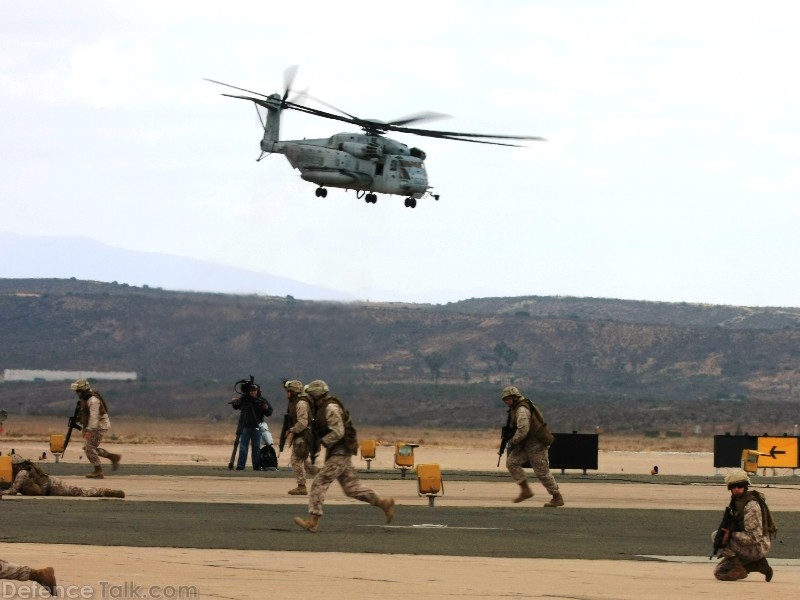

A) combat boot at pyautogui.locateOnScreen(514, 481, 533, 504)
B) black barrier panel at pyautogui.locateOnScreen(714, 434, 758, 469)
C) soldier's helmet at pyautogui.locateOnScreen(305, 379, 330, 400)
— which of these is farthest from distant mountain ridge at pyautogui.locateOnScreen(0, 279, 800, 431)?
soldier's helmet at pyautogui.locateOnScreen(305, 379, 330, 400)

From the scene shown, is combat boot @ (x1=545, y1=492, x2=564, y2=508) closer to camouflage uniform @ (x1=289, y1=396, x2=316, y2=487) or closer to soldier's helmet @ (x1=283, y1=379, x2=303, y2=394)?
camouflage uniform @ (x1=289, y1=396, x2=316, y2=487)

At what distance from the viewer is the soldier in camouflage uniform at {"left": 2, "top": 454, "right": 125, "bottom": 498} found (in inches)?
985

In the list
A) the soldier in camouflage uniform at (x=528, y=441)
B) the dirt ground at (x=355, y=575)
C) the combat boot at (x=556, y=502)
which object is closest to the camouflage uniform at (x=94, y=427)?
the soldier in camouflage uniform at (x=528, y=441)

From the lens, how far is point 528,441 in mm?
25906

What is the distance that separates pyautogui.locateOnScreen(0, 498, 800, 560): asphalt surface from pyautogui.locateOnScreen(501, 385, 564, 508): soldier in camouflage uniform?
574mm

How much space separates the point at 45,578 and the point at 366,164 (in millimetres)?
42004

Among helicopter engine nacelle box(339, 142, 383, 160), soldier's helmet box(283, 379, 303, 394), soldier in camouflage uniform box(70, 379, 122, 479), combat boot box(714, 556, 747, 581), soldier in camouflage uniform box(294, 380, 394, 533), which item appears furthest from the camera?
helicopter engine nacelle box(339, 142, 383, 160)

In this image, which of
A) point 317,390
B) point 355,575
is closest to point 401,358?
point 317,390

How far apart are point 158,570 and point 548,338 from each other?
172 m

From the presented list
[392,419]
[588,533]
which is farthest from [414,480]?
[392,419]

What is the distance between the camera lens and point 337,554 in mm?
16953

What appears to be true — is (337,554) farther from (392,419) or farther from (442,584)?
(392,419)

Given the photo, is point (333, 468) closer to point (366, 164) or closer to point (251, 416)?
point (251, 416)

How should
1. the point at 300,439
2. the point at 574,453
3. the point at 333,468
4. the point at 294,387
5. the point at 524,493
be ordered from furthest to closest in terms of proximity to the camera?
the point at 574,453
the point at 300,439
the point at 524,493
the point at 294,387
the point at 333,468
